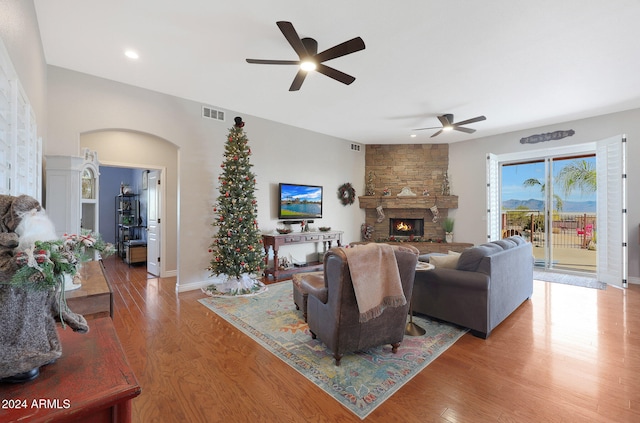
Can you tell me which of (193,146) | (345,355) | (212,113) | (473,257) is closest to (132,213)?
(193,146)

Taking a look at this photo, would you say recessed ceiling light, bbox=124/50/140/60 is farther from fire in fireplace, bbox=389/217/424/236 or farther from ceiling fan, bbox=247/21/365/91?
fire in fireplace, bbox=389/217/424/236

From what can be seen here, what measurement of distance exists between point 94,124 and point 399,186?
6.32m

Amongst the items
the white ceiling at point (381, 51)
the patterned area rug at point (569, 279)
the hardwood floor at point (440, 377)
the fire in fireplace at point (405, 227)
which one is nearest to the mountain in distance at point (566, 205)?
the patterned area rug at point (569, 279)

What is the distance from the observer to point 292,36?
2.57 metres

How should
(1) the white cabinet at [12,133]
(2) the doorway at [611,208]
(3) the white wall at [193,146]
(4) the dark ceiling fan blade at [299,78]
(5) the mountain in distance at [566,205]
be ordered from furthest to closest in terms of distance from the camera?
(5) the mountain in distance at [566,205]
(2) the doorway at [611,208]
(3) the white wall at [193,146]
(4) the dark ceiling fan blade at [299,78]
(1) the white cabinet at [12,133]

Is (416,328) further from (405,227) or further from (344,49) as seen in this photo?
(405,227)

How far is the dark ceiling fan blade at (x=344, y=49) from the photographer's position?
8.31 ft

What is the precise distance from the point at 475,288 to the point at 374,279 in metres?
1.27

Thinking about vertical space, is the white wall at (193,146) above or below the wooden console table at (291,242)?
above

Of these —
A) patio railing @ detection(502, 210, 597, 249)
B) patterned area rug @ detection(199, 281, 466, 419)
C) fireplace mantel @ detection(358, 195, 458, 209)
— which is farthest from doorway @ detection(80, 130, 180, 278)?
patio railing @ detection(502, 210, 597, 249)

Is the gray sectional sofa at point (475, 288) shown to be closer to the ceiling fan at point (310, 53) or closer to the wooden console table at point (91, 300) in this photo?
the ceiling fan at point (310, 53)

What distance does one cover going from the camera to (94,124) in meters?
3.93

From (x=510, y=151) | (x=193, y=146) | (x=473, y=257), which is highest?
(x=510, y=151)

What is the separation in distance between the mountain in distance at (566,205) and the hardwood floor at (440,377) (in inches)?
126
